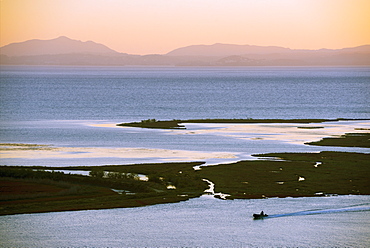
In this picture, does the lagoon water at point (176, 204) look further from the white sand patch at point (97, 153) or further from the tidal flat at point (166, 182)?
the tidal flat at point (166, 182)

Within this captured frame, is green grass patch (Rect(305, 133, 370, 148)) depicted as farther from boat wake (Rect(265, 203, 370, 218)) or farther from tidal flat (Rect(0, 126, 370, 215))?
boat wake (Rect(265, 203, 370, 218))

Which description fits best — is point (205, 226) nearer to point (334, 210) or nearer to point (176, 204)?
point (176, 204)

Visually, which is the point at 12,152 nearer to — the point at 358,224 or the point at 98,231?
the point at 98,231

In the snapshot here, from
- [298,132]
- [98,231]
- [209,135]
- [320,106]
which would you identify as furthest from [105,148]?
[320,106]

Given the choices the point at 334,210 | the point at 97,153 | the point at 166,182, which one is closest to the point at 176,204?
the point at 166,182

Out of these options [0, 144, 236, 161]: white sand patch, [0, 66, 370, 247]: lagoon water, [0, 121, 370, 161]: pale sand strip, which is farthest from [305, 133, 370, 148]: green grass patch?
[0, 144, 236, 161]: white sand patch

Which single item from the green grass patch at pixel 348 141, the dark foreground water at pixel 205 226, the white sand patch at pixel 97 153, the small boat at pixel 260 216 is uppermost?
the green grass patch at pixel 348 141

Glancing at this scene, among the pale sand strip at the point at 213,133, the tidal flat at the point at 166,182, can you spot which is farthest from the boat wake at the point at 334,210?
the pale sand strip at the point at 213,133

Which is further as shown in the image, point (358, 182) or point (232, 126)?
point (232, 126)
